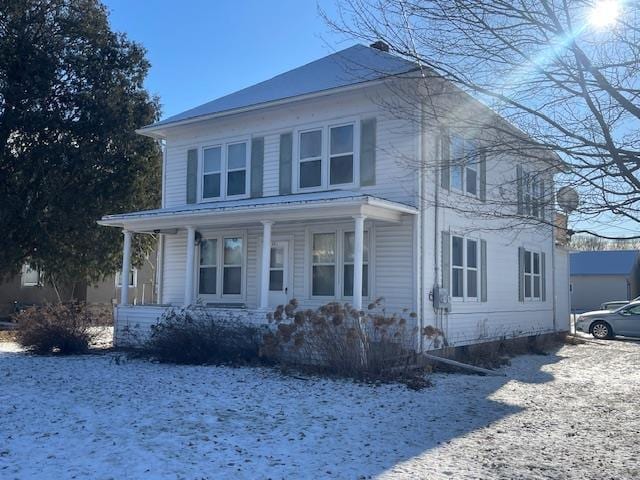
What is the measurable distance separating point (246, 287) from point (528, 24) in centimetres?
1033

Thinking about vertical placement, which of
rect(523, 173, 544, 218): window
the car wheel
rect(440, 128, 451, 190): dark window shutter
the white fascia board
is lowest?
the car wheel

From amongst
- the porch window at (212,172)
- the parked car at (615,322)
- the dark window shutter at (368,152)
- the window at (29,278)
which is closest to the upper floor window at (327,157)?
the dark window shutter at (368,152)

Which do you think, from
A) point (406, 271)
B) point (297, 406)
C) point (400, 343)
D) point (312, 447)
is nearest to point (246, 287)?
point (406, 271)

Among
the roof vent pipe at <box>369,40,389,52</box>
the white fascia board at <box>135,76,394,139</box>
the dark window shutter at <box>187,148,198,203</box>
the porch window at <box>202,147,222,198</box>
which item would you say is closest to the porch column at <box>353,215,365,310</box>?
the white fascia board at <box>135,76,394,139</box>

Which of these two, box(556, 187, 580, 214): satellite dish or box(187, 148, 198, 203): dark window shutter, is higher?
box(187, 148, 198, 203): dark window shutter

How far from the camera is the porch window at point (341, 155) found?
14.2m

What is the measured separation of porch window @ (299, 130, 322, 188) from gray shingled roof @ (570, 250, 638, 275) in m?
35.7

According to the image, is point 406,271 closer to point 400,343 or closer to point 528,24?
point 400,343

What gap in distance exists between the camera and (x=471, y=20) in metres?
7.25

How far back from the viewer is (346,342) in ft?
36.1

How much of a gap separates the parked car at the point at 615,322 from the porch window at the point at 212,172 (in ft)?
48.5

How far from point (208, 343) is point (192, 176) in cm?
572

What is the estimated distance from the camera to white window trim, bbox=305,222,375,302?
13.8m

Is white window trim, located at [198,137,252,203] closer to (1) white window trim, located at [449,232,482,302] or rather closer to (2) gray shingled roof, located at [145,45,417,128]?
(2) gray shingled roof, located at [145,45,417,128]
